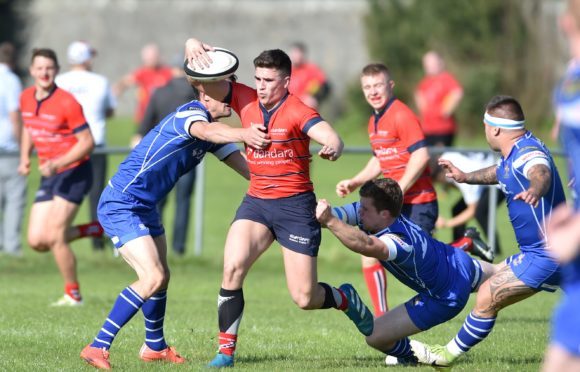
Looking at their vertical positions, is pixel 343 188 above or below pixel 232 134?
below

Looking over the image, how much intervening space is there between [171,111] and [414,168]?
19.5 ft

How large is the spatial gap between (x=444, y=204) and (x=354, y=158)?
228cm

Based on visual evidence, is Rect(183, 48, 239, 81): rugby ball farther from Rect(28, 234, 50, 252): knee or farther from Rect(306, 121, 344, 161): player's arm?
Rect(28, 234, 50, 252): knee

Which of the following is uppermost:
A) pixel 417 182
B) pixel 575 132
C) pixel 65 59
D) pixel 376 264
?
pixel 575 132

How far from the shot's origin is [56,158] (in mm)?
11266

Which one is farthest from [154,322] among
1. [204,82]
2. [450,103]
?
[450,103]

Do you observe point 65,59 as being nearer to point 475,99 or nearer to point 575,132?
point 475,99

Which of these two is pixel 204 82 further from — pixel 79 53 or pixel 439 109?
pixel 439 109

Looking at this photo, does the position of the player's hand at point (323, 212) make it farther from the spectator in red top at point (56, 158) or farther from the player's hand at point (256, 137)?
the spectator in red top at point (56, 158)

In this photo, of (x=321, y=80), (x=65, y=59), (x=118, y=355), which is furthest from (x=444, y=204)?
(x=65, y=59)

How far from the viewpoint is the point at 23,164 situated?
12.1 meters

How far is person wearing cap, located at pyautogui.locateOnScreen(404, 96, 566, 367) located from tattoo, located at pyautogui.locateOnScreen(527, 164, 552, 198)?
88 mm

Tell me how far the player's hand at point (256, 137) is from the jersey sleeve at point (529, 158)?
1.74 meters

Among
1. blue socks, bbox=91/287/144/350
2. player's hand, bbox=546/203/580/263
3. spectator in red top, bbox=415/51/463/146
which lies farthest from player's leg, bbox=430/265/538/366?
spectator in red top, bbox=415/51/463/146
